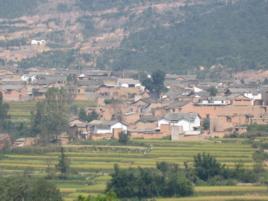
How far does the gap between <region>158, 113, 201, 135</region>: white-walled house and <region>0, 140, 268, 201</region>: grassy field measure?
2.63 meters

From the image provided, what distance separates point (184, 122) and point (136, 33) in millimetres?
39974

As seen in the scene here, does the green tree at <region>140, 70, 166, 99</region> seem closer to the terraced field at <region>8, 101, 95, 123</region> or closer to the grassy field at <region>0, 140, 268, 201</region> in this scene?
the terraced field at <region>8, 101, 95, 123</region>

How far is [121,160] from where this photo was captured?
1832 inches

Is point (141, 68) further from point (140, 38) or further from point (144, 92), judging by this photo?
point (144, 92)

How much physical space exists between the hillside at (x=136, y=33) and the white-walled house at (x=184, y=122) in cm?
2498

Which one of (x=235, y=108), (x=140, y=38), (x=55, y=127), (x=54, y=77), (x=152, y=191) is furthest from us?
(x=140, y=38)

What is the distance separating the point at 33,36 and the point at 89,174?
185 ft

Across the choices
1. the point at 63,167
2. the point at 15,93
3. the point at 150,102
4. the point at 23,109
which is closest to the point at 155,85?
the point at 150,102

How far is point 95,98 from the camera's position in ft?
226

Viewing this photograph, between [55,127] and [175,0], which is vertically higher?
[175,0]

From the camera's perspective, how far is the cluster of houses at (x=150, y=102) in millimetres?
55031

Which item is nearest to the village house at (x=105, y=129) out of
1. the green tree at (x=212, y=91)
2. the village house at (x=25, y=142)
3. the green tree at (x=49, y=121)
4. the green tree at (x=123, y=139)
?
the green tree at (x=49, y=121)

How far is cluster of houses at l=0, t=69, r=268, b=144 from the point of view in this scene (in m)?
55.0

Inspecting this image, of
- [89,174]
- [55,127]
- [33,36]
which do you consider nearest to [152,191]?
[89,174]
